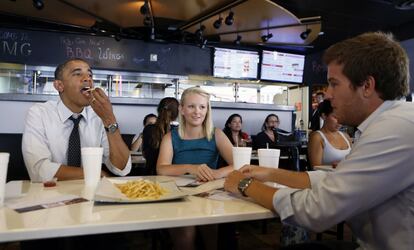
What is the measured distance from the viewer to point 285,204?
1028 mm

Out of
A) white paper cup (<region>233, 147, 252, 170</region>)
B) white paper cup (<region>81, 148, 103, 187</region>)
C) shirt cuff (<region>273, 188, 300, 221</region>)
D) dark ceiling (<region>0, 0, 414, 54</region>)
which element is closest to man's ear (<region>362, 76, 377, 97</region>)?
shirt cuff (<region>273, 188, 300, 221</region>)

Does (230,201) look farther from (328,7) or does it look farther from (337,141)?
(328,7)

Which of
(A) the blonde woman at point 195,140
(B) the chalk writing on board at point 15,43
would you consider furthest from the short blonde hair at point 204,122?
(B) the chalk writing on board at point 15,43

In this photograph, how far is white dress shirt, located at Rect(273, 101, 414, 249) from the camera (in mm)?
919

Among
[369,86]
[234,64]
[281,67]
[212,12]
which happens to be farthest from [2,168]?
[281,67]

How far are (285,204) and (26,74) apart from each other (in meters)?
6.58

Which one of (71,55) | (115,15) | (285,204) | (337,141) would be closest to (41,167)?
(285,204)

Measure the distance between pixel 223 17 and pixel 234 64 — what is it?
218cm

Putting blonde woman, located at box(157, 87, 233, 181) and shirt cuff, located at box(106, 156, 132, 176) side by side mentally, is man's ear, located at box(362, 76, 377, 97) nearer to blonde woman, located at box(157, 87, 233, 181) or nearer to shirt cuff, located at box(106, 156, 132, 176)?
blonde woman, located at box(157, 87, 233, 181)

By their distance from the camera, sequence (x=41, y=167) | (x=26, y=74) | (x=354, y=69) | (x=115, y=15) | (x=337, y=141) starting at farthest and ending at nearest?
(x=26, y=74), (x=115, y=15), (x=337, y=141), (x=41, y=167), (x=354, y=69)

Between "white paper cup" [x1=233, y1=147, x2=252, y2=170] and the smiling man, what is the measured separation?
11.8 inches

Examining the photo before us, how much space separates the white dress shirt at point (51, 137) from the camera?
1.62 meters

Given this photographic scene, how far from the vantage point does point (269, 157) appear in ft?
5.05

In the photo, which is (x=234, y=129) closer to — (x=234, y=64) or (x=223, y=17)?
(x=223, y=17)
